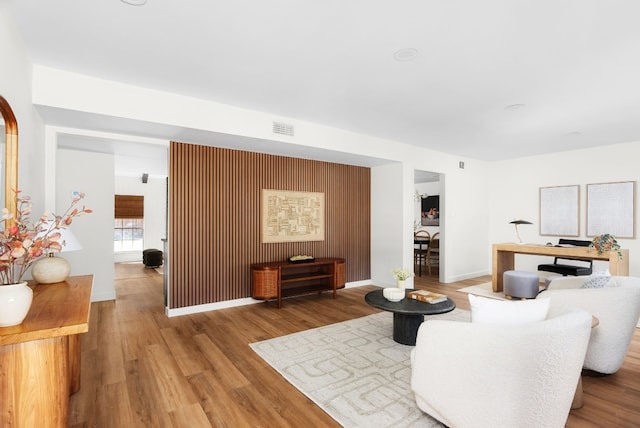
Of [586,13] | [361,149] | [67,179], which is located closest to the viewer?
[586,13]

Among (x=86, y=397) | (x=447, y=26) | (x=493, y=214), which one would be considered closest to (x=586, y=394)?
(x=447, y=26)

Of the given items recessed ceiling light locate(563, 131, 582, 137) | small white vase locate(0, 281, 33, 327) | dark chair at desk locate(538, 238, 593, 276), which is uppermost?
recessed ceiling light locate(563, 131, 582, 137)

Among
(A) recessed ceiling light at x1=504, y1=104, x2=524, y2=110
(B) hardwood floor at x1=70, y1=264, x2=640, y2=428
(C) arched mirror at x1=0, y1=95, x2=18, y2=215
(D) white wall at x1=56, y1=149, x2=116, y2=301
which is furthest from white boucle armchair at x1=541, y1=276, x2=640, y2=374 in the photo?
(D) white wall at x1=56, y1=149, x2=116, y2=301

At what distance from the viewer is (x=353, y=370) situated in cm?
270

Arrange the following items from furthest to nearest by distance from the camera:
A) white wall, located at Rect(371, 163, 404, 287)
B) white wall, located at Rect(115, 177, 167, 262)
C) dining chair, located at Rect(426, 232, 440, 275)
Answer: white wall, located at Rect(115, 177, 167, 262)
dining chair, located at Rect(426, 232, 440, 275)
white wall, located at Rect(371, 163, 404, 287)

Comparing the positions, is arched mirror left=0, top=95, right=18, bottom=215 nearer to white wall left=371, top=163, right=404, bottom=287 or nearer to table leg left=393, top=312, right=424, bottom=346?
table leg left=393, top=312, right=424, bottom=346

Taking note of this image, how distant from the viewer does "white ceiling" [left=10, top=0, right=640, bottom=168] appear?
2.11 meters

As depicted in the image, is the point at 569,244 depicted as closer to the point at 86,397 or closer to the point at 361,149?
the point at 361,149

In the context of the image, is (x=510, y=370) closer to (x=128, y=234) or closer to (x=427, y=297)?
(x=427, y=297)

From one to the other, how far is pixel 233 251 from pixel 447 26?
12.3 feet

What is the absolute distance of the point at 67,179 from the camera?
4688 millimetres

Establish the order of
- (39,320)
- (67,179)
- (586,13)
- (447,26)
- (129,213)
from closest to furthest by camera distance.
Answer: (39,320)
(586,13)
(447,26)
(67,179)
(129,213)

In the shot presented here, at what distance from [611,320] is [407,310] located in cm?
155

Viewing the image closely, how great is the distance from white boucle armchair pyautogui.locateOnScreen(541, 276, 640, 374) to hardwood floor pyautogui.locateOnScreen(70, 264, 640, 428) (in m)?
0.17
